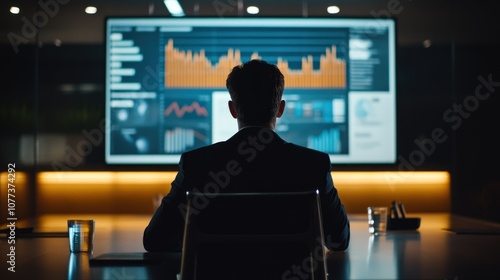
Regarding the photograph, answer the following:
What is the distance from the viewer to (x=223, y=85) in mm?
4047

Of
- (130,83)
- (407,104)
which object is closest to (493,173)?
(407,104)

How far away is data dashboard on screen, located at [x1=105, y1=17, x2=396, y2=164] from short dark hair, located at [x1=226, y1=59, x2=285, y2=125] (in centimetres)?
232

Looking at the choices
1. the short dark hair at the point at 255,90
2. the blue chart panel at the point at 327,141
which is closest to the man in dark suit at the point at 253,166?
the short dark hair at the point at 255,90

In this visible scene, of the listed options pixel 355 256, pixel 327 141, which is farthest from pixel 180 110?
pixel 355 256

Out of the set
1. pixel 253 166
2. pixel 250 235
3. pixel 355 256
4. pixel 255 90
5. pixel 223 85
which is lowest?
pixel 355 256

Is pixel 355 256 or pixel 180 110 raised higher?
pixel 180 110

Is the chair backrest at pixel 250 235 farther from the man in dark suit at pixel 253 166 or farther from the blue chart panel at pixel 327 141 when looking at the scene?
the blue chart panel at pixel 327 141

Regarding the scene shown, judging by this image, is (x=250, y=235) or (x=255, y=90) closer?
(x=250, y=235)

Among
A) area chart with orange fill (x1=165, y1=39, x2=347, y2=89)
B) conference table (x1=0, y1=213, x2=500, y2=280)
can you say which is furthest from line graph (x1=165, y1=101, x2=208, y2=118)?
conference table (x1=0, y1=213, x2=500, y2=280)

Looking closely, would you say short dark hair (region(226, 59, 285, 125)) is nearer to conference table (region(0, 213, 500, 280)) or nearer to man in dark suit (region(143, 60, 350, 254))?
man in dark suit (region(143, 60, 350, 254))

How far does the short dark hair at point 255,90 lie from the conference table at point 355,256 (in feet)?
1.32

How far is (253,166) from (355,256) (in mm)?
556

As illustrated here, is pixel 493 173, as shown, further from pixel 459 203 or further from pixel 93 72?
pixel 93 72

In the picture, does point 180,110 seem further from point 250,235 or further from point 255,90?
point 250,235
